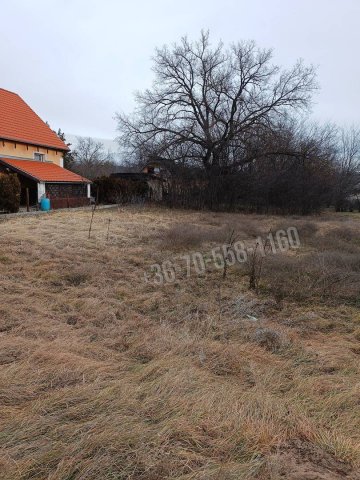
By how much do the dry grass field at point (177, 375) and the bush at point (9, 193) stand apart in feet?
33.9

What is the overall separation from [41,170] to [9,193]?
5832 millimetres

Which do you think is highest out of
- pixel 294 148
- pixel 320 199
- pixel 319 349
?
pixel 294 148

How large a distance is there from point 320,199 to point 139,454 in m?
28.5

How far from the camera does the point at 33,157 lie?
→ 2392 cm

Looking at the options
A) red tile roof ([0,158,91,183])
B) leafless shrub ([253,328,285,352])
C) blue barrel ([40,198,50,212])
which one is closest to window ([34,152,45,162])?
red tile roof ([0,158,91,183])

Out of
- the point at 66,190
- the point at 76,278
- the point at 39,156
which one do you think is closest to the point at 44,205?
the point at 66,190

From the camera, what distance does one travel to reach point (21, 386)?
9.44 ft

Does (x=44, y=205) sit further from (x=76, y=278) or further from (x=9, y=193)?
(x=76, y=278)

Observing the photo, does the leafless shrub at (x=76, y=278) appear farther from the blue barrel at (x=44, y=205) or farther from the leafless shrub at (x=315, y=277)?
the blue barrel at (x=44, y=205)

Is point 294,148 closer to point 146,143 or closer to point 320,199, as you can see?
point 320,199

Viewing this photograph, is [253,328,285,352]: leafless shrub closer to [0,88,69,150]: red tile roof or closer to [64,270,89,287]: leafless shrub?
[64,270,89,287]: leafless shrub

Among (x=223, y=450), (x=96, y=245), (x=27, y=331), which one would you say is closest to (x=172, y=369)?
(x=223, y=450)

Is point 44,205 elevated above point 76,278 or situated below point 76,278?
above

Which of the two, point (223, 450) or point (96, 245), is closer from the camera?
point (223, 450)
